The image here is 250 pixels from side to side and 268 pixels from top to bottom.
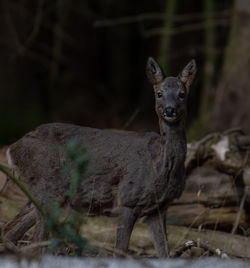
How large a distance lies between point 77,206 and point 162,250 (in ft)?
2.90

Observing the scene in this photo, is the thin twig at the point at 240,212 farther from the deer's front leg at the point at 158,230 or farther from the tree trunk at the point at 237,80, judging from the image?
the tree trunk at the point at 237,80

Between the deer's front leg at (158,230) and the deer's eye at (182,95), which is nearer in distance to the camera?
the deer's eye at (182,95)

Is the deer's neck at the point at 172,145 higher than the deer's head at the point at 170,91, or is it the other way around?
the deer's head at the point at 170,91

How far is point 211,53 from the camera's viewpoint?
15016 mm

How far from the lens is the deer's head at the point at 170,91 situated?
6570 mm

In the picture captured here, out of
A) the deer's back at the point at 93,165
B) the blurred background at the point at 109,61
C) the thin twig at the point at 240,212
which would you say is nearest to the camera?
the deer's back at the point at 93,165

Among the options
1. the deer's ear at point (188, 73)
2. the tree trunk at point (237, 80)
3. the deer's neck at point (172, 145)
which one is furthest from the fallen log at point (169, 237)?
the tree trunk at point (237, 80)

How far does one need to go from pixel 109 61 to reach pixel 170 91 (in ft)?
46.7

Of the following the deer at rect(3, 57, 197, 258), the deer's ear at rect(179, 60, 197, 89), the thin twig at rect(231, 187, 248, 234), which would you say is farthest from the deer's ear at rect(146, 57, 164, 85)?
the thin twig at rect(231, 187, 248, 234)

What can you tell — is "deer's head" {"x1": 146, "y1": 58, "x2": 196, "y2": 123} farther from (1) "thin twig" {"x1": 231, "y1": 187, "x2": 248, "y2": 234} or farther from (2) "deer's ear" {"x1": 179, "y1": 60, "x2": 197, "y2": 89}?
(1) "thin twig" {"x1": 231, "y1": 187, "x2": 248, "y2": 234}

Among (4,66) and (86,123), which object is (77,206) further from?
(86,123)

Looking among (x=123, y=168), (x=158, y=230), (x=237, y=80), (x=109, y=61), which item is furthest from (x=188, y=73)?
(x=109, y=61)

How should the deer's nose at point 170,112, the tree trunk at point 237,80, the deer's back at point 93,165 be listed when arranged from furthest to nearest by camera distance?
the tree trunk at point 237,80, the deer's back at point 93,165, the deer's nose at point 170,112

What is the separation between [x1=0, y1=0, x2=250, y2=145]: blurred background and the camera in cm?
1243
